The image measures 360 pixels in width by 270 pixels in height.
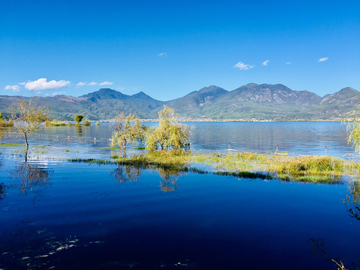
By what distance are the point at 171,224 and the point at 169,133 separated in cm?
3212

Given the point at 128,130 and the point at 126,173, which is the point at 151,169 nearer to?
the point at 126,173

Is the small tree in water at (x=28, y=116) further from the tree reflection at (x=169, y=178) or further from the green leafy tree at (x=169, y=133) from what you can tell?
the tree reflection at (x=169, y=178)

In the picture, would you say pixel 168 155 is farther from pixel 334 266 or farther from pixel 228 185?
pixel 334 266

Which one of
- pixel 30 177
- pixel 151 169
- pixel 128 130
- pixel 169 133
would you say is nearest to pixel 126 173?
pixel 151 169

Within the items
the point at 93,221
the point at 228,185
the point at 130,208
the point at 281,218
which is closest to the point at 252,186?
the point at 228,185

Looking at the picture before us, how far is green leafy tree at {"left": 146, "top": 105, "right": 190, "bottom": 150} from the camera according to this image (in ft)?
153

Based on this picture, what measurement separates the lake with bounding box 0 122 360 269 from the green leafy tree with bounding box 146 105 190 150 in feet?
68.1

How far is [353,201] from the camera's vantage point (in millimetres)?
20047

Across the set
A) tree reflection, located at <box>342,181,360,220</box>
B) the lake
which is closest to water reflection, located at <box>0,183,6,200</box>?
the lake

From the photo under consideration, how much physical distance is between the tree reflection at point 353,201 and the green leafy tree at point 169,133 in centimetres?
2849

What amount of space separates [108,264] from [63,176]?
1927 centimetres

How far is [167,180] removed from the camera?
26438 millimetres

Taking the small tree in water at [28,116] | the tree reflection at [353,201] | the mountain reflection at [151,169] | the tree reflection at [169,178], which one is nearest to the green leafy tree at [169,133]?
the mountain reflection at [151,169]

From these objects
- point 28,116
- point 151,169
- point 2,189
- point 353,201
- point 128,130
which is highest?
point 28,116
